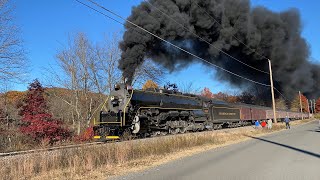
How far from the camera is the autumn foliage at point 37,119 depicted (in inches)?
854

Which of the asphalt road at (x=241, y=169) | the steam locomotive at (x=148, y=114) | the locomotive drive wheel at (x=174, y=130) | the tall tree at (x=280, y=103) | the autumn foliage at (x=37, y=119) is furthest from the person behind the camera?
the tall tree at (x=280, y=103)

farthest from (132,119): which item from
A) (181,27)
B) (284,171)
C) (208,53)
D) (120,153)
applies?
(208,53)

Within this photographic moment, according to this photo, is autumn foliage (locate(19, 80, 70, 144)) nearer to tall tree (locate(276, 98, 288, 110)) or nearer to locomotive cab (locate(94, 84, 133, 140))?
locomotive cab (locate(94, 84, 133, 140))

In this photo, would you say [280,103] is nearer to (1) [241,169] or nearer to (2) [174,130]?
(2) [174,130]

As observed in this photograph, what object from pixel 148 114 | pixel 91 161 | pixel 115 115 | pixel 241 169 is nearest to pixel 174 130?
pixel 148 114

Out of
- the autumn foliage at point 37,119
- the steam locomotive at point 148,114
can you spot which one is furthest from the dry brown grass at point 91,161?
the autumn foliage at point 37,119

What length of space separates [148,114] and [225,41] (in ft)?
73.7

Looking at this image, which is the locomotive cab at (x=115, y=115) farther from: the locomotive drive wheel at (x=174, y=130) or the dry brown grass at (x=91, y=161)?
the dry brown grass at (x=91, y=161)

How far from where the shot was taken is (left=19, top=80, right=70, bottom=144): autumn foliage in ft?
71.2

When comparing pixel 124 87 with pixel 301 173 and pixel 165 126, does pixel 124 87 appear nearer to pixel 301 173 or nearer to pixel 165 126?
pixel 165 126

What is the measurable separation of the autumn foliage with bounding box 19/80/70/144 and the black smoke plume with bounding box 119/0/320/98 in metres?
6.86

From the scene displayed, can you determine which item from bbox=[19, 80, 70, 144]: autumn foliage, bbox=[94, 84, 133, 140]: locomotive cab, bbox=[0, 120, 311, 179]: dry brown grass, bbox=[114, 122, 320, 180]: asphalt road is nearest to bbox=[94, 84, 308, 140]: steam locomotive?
bbox=[94, 84, 133, 140]: locomotive cab

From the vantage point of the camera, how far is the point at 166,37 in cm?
3312

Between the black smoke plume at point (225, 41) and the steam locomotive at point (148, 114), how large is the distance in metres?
4.35
